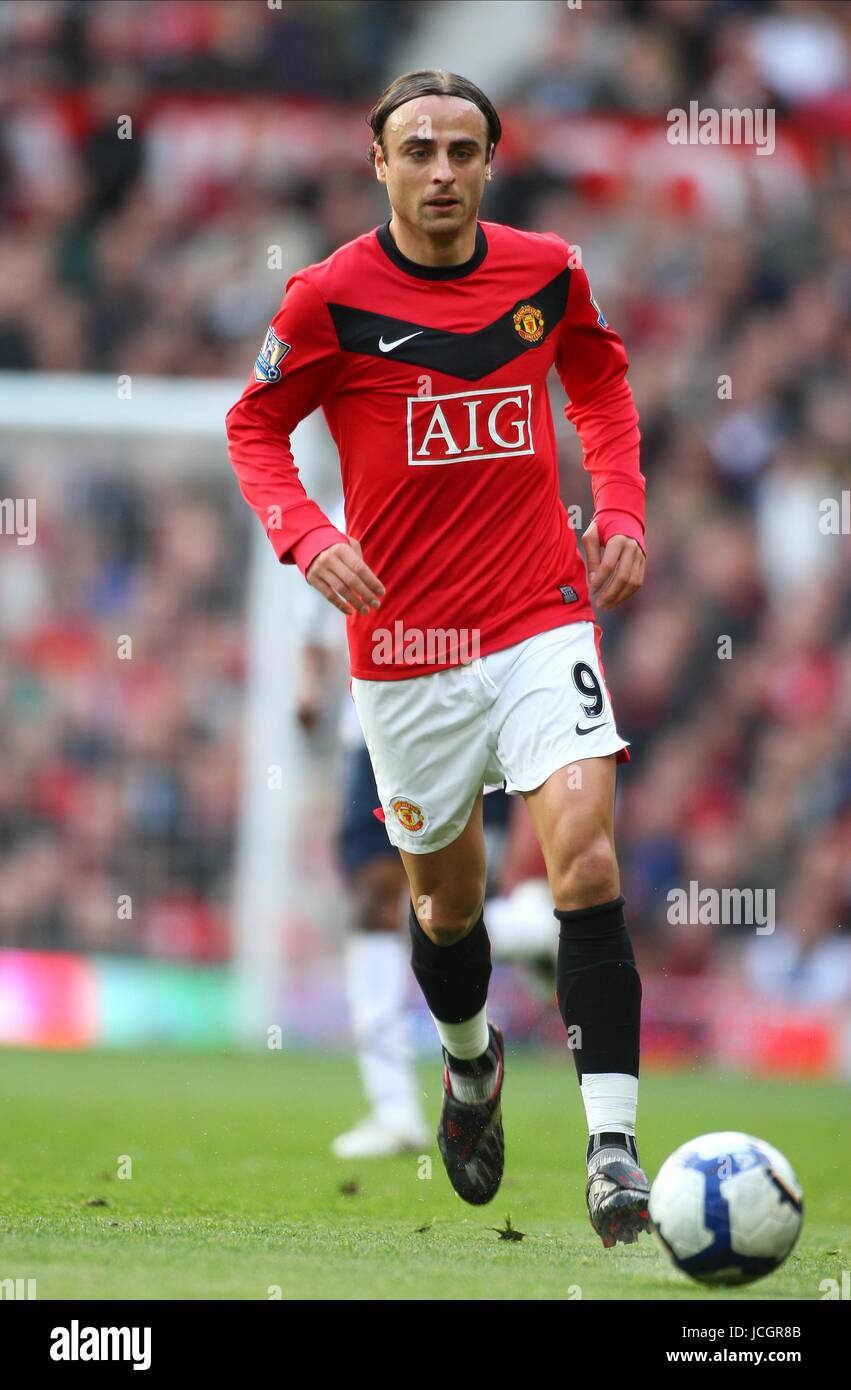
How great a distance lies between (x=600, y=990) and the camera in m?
4.57

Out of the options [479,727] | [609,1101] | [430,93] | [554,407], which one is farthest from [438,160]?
[554,407]

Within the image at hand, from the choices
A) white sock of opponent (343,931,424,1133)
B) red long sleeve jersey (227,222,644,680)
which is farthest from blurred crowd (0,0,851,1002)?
red long sleeve jersey (227,222,644,680)

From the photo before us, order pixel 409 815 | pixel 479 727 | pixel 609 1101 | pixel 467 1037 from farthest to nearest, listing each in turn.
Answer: pixel 467 1037 < pixel 409 815 < pixel 479 727 < pixel 609 1101

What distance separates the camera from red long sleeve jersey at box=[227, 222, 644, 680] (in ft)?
15.7

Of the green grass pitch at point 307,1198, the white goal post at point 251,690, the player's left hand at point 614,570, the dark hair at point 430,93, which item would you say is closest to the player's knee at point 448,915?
the green grass pitch at point 307,1198

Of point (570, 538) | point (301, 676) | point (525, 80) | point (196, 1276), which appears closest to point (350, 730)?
point (301, 676)

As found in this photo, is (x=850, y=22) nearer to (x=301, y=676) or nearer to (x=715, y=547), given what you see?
(x=715, y=547)

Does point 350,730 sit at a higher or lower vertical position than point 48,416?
lower

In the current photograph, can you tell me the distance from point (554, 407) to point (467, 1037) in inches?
359

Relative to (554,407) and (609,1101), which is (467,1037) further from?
(554,407)

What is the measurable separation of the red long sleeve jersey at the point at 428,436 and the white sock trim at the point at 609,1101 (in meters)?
1.05

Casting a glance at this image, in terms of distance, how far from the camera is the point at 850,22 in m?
16.1

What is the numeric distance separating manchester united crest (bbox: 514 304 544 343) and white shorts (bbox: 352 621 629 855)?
0.72 m
